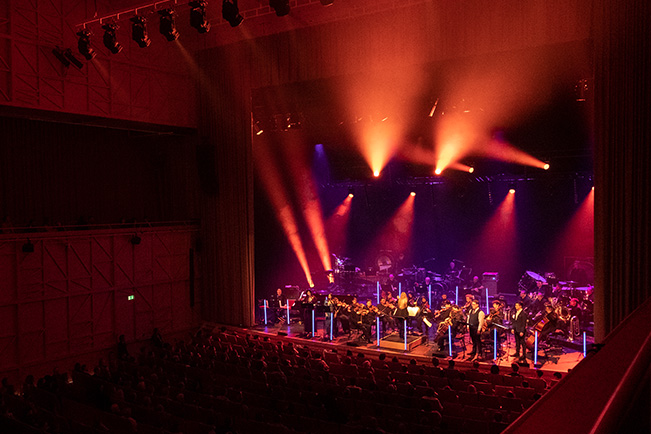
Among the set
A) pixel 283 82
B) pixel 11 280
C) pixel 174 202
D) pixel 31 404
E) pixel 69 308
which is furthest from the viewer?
pixel 174 202

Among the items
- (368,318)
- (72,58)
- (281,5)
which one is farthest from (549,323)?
(72,58)

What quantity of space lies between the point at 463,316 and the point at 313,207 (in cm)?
1062

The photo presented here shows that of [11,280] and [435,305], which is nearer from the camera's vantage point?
[11,280]

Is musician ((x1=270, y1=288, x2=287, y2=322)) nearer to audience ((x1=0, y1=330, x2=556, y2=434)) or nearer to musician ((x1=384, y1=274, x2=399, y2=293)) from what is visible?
musician ((x1=384, y1=274, x2=399, y2=293))

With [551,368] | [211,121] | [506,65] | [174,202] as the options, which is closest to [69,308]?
[174,202]

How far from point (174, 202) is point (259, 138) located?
14.2 feet

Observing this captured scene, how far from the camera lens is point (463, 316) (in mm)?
14820

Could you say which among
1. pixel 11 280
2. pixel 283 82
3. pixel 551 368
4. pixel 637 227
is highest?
pixel 283 82

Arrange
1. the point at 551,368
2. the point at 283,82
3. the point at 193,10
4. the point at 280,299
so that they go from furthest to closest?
the point at 280,299
the point at 283,82
the point at 551,368
the point at 193,10

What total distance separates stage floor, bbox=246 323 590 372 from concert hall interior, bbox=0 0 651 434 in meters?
0.11

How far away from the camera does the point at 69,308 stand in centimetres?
1661

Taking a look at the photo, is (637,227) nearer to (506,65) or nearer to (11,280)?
(506,65)

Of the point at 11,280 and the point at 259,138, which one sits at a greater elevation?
the point at 259,138

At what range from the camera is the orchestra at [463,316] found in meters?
14.2
